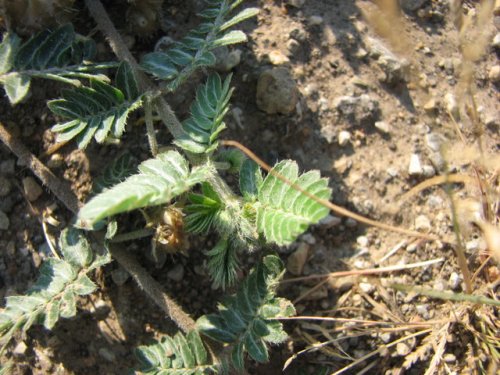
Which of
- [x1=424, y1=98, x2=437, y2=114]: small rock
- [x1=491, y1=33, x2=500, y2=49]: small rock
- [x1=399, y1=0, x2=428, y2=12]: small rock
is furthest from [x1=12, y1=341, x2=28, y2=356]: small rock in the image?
[x1=491, y1=33, x2=500, y2=49]: small rock

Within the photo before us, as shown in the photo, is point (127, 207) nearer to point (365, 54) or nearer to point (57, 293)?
point (57, 293)

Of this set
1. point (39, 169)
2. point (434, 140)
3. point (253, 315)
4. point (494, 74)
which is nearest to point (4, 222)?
point (39, 169)

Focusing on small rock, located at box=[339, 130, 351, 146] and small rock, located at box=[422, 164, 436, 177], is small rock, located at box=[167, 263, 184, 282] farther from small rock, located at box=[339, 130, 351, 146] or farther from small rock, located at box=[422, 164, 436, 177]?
small rock, located at box=[422, 164, 436, 177]

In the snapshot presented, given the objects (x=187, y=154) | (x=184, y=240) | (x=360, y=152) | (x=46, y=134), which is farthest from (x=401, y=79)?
(x=46, y=134)

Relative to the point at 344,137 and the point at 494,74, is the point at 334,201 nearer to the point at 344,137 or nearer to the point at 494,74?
the point at 344,137

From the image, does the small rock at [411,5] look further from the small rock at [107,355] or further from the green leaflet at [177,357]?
the small rock at [107,355]
